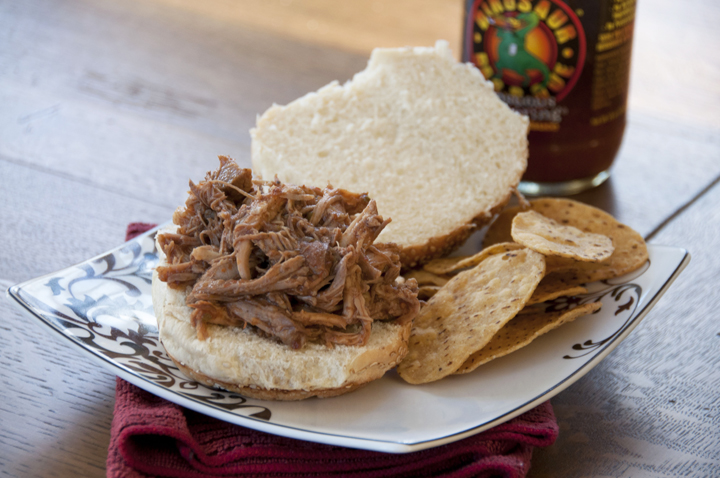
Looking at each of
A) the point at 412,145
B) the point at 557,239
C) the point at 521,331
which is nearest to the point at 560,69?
the point at 412,145

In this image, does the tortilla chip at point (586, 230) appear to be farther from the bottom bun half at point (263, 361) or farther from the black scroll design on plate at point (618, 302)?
the bottom bun half at point (263, 361)

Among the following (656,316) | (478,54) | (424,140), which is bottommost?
(656,316)

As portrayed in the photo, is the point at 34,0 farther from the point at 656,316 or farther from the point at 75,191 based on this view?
the point at 656,316

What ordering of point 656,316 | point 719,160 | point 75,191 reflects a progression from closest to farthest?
1. point 656,316
2. point 75,191
3. point 719,160

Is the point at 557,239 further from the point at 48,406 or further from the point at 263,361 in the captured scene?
the point at 48,406

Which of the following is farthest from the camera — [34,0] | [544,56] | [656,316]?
[34,0]

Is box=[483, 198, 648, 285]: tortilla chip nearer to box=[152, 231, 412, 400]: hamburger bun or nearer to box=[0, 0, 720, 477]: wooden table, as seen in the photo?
box=[0, 0, 720, 477]: wooden table

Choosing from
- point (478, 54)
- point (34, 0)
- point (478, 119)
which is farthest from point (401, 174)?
point (34, 0)
